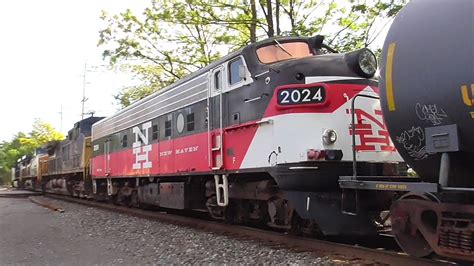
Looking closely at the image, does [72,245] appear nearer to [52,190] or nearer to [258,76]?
[258,76]

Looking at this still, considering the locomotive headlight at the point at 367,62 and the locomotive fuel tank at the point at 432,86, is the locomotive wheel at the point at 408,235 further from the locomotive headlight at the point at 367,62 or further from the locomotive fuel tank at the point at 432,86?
the locomotive headlight at the point at 367,62

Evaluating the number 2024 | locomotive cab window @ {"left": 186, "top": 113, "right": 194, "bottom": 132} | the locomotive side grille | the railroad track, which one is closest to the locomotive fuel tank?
the locomotive side grille

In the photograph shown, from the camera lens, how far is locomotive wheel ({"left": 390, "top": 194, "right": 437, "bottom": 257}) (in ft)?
17.7

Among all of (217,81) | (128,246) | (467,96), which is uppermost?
(217,81)

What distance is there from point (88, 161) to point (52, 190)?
11328mm

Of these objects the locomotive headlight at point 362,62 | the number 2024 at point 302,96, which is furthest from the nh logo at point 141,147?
the locomotive headlight at point 362,62

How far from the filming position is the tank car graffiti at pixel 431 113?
457 centimetres

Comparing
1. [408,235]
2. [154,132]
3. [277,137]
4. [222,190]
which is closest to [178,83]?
[154,132]

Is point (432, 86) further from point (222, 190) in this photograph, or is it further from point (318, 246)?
point (222, 190)

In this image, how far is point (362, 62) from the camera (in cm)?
744

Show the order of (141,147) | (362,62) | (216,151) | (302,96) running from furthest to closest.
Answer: (141,147) < (216,151) < (362,62) < (302,96)

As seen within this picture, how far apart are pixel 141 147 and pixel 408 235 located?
9.45m

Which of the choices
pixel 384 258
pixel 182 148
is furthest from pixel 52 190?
pixel 384 258

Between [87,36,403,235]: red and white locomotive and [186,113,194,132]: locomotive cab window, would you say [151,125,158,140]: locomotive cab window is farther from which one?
[186,113,194,132]: locomotive cab window
